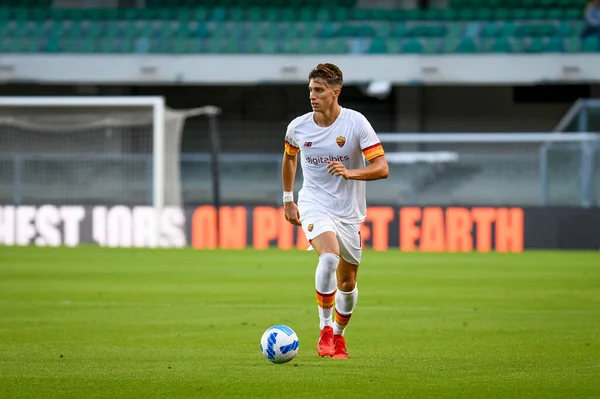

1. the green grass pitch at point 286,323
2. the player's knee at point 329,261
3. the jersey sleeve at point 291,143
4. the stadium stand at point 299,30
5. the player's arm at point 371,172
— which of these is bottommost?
the green grass pitch at point 286,323

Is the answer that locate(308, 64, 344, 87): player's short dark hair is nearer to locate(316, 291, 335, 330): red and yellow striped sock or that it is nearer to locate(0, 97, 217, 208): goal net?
locate(316, 291, 335, 330): red and yellow striped sock

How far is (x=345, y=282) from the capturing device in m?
8.62

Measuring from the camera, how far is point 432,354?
8.56 m

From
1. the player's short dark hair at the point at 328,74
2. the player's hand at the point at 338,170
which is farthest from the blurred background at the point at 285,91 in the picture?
the player's hand at the point at 338,170

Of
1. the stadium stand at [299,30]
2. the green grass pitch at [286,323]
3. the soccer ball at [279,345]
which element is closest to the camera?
the green grass pitch at [286,323]

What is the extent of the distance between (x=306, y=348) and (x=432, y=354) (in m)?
1.00

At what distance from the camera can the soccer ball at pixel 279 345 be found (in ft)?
25.4

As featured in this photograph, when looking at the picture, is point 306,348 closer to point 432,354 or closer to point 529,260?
point 432,354

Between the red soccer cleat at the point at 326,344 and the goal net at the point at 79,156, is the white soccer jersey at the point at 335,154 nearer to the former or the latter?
the red soccer cleat at the point at 326,344

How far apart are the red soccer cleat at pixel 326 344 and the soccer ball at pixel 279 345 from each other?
1.69ft

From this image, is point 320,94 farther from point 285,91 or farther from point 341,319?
point 285,91

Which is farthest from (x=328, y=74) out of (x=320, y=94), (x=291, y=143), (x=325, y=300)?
(x=325, y=300)

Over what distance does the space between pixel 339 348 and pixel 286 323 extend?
2711mm

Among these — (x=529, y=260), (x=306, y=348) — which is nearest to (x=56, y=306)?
(x=306, y=348)
